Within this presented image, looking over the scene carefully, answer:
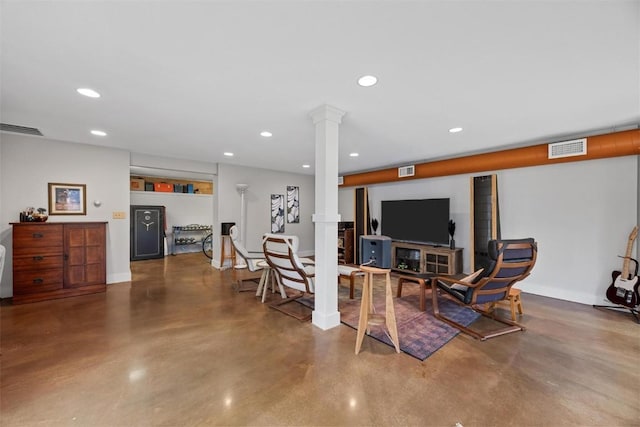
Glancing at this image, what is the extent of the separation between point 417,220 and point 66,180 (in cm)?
676

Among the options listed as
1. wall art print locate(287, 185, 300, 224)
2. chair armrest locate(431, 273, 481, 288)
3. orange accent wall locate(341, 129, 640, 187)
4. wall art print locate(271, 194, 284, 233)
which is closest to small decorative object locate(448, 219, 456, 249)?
orange accent wall locate(341, 129, 640, 187)

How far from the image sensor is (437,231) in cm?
518

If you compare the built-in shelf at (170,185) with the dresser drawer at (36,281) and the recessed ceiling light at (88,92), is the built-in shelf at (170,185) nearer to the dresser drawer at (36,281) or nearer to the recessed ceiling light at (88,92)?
the dresser drawer at (36,281)

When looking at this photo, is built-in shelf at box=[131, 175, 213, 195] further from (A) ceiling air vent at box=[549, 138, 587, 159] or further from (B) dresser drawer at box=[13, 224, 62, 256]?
(A) ceiling air vent at box=[549, 138, 587, 159]

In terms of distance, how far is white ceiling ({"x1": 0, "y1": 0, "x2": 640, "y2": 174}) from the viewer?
4.70 feet

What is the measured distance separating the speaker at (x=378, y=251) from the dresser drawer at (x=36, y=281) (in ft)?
15.7

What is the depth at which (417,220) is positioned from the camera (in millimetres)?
5523

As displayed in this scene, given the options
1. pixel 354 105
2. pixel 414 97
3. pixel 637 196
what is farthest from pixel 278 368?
pixel 637 196

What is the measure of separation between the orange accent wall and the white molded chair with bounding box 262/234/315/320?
3335 mm

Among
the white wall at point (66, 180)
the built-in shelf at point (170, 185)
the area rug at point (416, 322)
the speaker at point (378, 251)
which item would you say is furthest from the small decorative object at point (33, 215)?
the speaker at point (378, 251)

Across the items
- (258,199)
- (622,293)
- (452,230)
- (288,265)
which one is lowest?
(622,293)

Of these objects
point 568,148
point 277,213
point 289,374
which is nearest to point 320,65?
point 289,374

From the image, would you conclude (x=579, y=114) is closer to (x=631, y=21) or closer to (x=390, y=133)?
(x=631, y=21)

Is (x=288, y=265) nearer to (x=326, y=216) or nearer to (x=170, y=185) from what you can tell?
(x=326, y=216)
